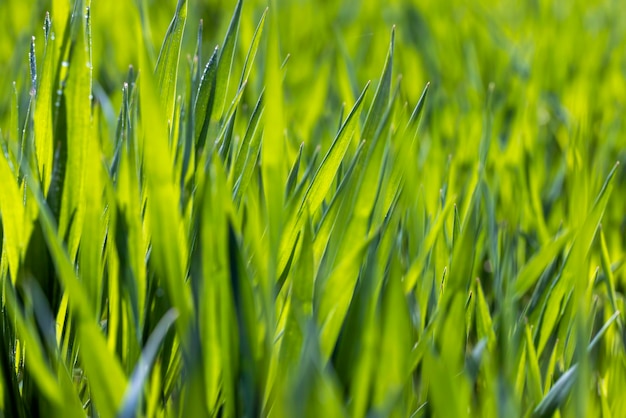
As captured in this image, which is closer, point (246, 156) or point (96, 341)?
point (96, 341)

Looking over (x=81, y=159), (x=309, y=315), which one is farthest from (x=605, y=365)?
(x=81, y=159)

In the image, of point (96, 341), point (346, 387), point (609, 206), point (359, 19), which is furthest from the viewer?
point (359, 19)

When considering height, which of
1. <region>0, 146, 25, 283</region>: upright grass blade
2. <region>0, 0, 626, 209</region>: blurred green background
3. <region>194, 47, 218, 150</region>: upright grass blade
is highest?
<region>194, 47, 218, 150</region>: upright grass blade

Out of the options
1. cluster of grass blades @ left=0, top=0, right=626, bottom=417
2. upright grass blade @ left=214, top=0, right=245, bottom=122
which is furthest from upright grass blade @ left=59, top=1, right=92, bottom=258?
upright grass blade @ left=214, top=0, right=245, bottom=122

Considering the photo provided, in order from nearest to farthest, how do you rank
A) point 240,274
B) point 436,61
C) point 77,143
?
point 240,274
point 77,143
point 436,61

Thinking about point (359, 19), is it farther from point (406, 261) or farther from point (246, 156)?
point (246, 156)

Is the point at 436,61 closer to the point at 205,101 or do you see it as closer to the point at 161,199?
the point at 205,101

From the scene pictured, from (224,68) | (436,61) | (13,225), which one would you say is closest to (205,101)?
(224,68)

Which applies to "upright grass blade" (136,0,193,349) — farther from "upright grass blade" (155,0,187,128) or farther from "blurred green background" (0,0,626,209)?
"blurred green background" (0,0,626,209)

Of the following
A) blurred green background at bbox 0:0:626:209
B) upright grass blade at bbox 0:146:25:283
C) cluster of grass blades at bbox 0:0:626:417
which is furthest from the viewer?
blurred green background at bbox 0:0:626:209
